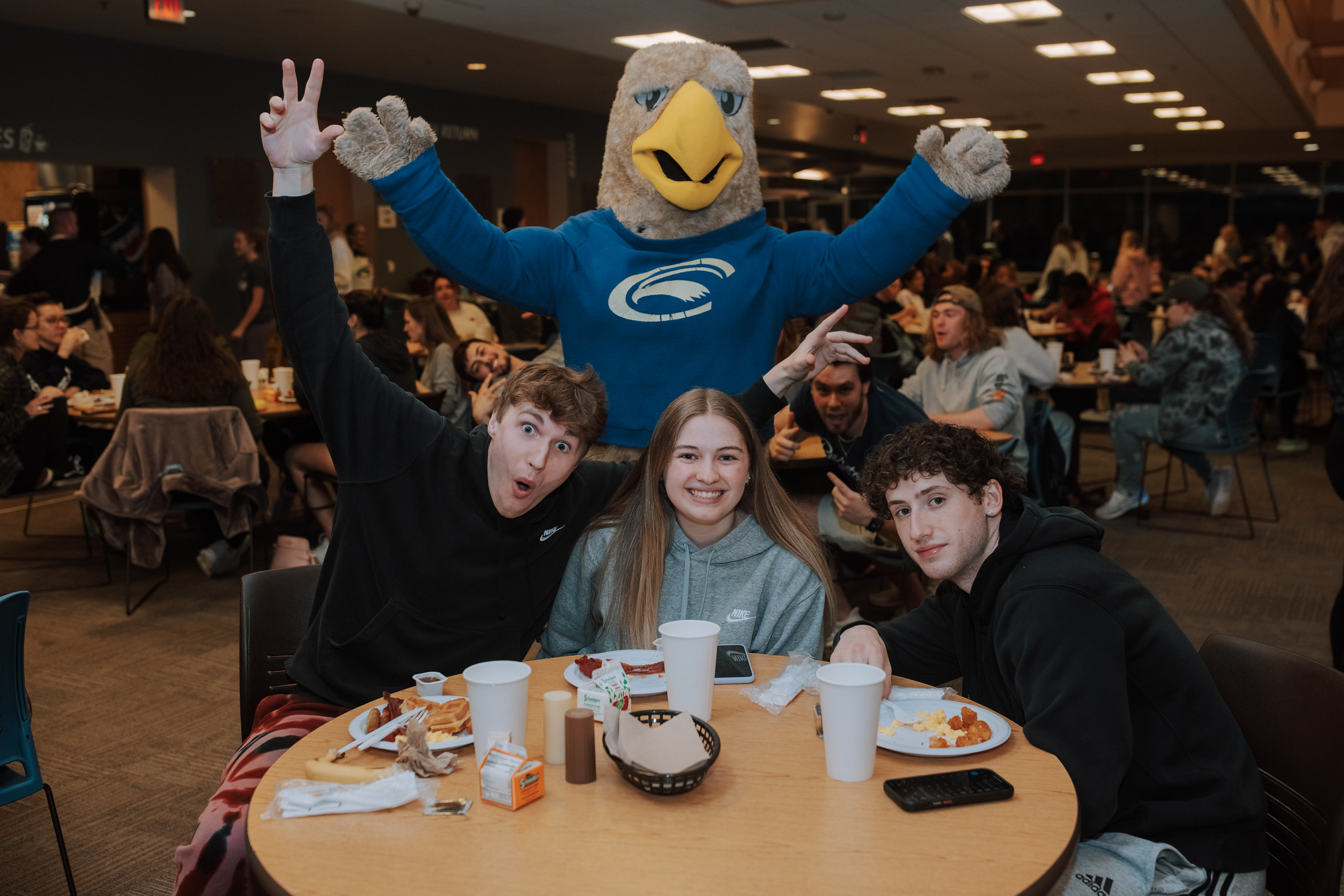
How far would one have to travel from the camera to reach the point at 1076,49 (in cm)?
924

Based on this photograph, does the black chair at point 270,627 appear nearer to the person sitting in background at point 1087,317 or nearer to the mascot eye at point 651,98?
the mascot eye at point 651,98

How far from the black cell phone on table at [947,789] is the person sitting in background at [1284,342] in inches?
291

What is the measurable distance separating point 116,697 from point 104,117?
642cm

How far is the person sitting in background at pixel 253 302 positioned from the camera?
359 inches

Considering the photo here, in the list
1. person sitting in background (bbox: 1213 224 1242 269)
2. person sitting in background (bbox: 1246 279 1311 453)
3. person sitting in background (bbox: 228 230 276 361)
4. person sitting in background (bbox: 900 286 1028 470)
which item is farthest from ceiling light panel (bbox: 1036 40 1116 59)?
person sitting in background (bbox: 228 230 276 361)

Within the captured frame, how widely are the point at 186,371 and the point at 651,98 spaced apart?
8.05 feet

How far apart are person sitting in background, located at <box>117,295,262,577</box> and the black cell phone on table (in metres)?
3.80

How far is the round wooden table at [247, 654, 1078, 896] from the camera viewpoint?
121 centimetres

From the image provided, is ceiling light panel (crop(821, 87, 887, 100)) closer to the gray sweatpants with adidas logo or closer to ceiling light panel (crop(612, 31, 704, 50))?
ceiling light panel (crop(612, 31, 704, 50))

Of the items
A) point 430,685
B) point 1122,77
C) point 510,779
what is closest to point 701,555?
point 430,685

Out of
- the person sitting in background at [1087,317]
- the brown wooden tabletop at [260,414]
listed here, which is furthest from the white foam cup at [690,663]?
the person sitting in background at [1087,317]

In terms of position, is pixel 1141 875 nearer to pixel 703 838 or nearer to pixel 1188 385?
pixel 703 838

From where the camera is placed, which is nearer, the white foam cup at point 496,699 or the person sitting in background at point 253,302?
the white foam cup at point 496,699

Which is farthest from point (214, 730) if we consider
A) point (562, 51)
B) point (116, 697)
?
point (562, 51)
